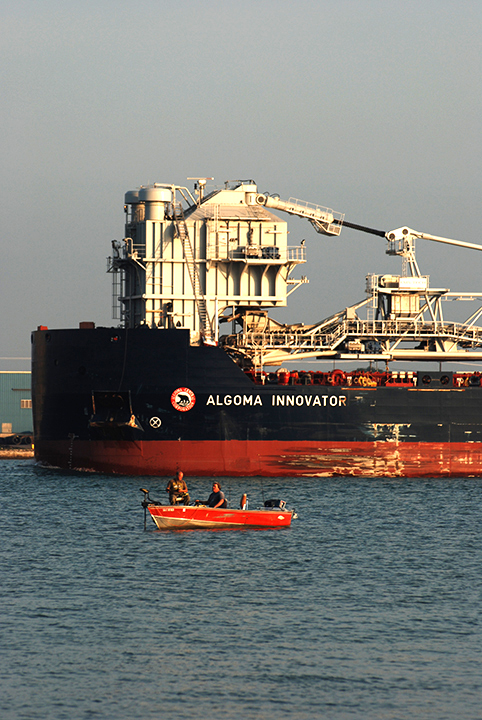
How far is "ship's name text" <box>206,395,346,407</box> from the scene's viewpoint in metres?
39.1

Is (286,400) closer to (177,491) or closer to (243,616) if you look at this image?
(177,491)

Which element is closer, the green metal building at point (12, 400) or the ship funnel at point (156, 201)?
the ship funnel at point (156, 201)

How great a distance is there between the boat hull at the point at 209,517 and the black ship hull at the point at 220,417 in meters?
9.58

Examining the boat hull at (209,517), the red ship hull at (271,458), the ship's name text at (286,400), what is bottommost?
the boat hull at (209,517)

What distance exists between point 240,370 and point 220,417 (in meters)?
2.14

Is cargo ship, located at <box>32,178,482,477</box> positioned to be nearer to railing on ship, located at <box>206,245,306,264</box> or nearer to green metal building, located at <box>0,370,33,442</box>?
railing on ship, located at <box>206,245,306,264</box>

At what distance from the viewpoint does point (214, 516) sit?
29.2 meters

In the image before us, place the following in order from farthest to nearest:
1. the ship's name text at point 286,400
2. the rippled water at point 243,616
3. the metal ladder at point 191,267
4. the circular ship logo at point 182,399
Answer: the metal ladder at point 191,267 → the ship's name text at point 286,400 → the circular ship logo at point 182,399 → the rippled water at point 243,616

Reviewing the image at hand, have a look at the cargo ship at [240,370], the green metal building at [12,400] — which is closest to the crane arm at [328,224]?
the cargo ship at [240,370]

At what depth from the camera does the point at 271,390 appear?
3950 centimetres

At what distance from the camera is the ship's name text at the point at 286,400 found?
39094mm

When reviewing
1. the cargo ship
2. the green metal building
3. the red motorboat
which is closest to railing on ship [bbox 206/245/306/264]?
the cargo ship

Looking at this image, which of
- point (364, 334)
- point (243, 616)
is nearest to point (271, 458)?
point (364, 334)

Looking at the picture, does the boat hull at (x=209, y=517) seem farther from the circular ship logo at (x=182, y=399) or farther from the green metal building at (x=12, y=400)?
the green metal building at (x=12, y=400)
